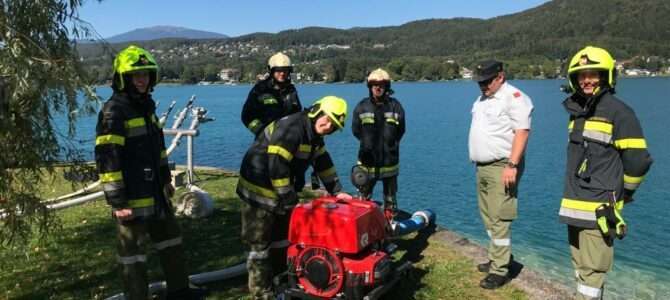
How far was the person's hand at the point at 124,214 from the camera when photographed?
4113mm

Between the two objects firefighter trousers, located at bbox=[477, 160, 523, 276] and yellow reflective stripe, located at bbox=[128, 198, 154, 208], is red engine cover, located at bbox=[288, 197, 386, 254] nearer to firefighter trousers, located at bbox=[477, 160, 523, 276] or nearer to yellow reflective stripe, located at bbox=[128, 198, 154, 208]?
yellow reflective stripe, located at bbox=[128, 198, 154, 208]

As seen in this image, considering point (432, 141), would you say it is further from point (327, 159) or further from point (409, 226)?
point (327, 159)

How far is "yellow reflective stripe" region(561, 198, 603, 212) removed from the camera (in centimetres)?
393

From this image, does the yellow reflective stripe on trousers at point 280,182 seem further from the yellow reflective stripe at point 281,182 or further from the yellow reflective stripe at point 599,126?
the yellow reflective stripe at point 599,126

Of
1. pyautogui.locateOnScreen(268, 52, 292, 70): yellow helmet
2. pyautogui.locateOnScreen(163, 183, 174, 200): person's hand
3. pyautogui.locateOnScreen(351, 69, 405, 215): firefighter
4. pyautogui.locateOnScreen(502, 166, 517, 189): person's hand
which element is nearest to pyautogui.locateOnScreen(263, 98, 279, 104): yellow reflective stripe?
pyautogui.locateOnScreen(268, 52, 292, 70): yellow helmet

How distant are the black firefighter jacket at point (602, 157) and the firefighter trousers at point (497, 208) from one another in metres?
1.09

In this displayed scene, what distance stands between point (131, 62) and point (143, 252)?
60.8 inches

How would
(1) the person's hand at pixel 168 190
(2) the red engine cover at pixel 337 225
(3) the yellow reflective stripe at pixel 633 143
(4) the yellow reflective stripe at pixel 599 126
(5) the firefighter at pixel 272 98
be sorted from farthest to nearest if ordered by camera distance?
(5) the firefighter at pixel 272 98 < (1) the person's hand at pixel 168 190 < (2) the red engine cover at pixel 337 225 < (4) the yellow reflective stripe at pixel 599 126 < (3) the yellow reflective stripe at pixel 633 143

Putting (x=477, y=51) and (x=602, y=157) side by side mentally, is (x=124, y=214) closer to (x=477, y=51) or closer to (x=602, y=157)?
(x=602, y=157)

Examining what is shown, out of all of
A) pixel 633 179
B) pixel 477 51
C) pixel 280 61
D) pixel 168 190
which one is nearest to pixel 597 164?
pixel 633 179

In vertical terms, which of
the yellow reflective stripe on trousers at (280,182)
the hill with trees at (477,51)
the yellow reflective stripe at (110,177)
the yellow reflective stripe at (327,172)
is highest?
the hill with trees at (477,51)

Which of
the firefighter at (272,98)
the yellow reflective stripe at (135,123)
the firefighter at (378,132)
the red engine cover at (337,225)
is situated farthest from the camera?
the firefighter at (378,132)

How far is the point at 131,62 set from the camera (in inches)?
163

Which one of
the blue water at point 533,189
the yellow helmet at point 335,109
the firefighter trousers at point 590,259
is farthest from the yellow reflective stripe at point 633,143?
the blue water at point 533,189
